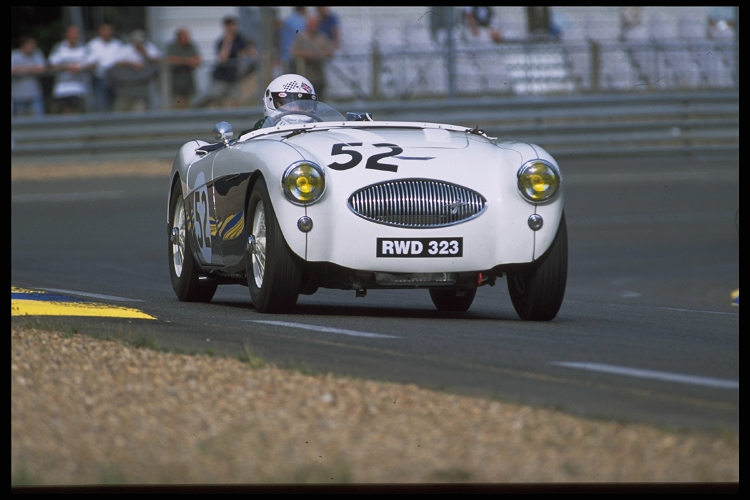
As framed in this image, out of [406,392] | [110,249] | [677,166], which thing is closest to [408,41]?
[677,166]

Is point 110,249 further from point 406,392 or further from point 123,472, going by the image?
point 123,472

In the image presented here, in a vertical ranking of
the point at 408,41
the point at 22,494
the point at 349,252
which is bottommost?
the point at 22,494

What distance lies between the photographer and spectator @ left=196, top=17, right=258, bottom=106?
2328 centimetres

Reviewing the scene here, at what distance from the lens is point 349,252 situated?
8.12m

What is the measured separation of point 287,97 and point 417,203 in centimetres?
203

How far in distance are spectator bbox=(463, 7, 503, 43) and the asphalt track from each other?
3.92m

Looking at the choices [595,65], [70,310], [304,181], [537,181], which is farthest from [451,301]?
[595,65]

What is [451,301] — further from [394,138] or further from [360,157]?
[360,157]

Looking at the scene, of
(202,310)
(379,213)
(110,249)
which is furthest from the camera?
(110,249)

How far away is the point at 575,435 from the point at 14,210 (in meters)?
15.6

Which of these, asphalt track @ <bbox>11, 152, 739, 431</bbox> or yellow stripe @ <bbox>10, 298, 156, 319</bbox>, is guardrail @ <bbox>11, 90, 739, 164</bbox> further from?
yellow stripe @ <bbox>10, 298, 156, 319</bbox>

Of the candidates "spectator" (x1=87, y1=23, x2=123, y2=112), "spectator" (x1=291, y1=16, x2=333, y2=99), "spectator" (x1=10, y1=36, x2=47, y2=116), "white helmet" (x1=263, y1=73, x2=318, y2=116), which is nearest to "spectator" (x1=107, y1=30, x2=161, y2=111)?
"spectator" (x1=87, y1=23, x2=123, y2=112)

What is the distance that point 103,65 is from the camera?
23.4 m

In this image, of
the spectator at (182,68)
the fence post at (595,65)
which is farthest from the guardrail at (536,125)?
the spectator at (182,68)
